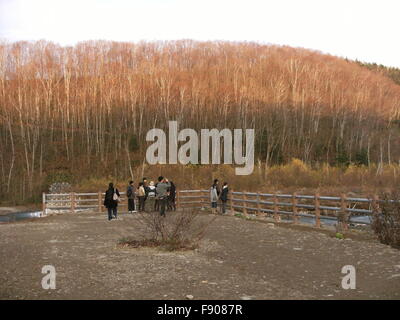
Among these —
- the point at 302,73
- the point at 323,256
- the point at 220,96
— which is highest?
the point at 302,73

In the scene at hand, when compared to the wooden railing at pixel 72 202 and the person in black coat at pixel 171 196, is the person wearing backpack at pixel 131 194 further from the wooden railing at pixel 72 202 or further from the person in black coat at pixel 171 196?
the wooden railing at pixel 72 202

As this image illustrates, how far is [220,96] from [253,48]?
963 inches

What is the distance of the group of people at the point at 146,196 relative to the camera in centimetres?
1923

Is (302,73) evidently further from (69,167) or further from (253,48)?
(69,167)

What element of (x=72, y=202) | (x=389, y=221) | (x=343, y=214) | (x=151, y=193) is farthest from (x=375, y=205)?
(x=72, y=202)

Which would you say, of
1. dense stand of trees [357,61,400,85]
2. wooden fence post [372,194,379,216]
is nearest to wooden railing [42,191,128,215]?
wooden fence post [372,194,379,216]

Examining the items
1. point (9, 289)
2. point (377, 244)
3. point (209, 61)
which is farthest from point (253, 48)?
point (9, 289)

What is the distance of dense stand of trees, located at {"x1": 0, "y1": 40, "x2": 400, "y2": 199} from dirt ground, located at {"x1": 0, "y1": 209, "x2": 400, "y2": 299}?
34.6 meters

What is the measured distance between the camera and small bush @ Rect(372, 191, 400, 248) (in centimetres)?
1165

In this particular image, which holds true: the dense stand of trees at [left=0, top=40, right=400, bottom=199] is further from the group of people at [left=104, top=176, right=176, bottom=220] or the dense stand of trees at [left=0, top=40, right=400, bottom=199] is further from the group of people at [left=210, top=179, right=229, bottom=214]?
the group of people at [left=210, top=179, right=229, bottom=214]

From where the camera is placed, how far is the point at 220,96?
6044 centimetres

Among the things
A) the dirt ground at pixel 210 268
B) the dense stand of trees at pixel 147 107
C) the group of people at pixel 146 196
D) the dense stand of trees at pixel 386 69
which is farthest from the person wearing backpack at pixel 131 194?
the dense stand of trees at pixel 386 69

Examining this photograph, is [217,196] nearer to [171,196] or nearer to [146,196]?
[171,196]

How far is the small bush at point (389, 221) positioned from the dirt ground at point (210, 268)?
0.96ft
